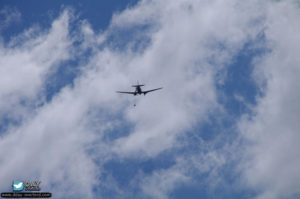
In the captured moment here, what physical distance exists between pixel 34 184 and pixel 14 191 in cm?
972

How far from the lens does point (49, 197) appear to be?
179 meters

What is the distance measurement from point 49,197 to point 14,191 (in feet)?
53.4

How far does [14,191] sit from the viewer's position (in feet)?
584

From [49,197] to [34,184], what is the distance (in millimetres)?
11079
